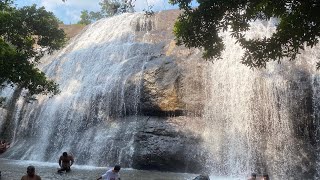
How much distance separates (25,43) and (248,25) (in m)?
15.3

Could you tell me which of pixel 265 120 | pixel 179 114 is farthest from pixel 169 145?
pixel 265 120

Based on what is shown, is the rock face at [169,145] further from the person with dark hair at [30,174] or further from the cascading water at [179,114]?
the person with dark hair at [30,174]

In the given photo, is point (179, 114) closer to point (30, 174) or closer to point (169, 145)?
point (169, 145)

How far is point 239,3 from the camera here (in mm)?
10562

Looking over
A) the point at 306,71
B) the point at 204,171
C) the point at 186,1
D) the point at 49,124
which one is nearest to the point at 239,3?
the point at 186,1

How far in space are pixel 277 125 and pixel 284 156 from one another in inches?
76.6

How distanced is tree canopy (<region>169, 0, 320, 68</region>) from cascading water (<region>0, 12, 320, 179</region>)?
11505 millimetres

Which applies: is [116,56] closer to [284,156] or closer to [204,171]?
[204,171]

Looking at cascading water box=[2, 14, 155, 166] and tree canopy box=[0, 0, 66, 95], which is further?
cascading water box=[2, 14, 155, 166]

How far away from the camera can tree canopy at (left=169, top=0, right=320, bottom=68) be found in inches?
378

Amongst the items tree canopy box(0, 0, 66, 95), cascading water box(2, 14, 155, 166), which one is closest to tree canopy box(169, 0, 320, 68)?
tree canopy box(0, 0, 66, 95)

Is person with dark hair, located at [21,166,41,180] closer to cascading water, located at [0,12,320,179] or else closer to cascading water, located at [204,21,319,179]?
cascading water, located at [0,12,320,179]

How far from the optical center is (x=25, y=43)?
22.2 metres

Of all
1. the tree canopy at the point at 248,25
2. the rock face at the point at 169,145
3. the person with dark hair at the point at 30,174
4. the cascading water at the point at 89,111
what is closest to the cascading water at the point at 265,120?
the rock face at the point at 169,145
